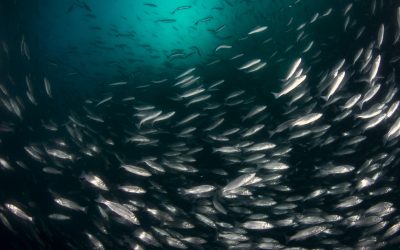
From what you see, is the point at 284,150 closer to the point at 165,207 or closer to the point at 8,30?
the point at 165,207

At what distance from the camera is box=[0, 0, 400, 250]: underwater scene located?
8.90 meters

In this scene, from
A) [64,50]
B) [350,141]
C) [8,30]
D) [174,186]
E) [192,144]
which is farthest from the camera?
[64,50]

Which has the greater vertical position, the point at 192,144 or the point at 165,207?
the point at 192,144

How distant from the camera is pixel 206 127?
14508mm

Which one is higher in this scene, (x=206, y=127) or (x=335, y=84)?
(x=206, y=127)

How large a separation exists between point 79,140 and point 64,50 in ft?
29.1

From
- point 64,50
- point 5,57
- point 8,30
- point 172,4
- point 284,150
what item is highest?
point 172,4

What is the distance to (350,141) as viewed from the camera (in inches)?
345

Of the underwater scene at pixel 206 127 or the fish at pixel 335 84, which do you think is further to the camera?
the underwater scene at pixel 206 127

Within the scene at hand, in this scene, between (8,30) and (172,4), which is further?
(172,4)

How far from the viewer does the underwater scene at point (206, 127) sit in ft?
29.2

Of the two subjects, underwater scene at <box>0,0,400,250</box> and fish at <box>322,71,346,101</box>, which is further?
underwater scene at <box>0,0,400,250</box>

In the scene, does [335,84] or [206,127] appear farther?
[206,127]

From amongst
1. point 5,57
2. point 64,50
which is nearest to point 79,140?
point 5,57
